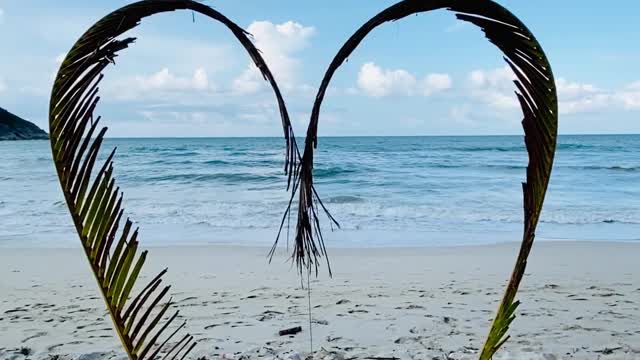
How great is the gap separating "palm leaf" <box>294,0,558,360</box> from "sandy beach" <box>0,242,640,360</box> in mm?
2073

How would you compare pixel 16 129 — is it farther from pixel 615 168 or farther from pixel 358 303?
pixel 358 303

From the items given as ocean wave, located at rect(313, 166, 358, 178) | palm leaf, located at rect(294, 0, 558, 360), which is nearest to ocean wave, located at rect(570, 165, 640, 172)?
ocean wave, located at rect(313, 166, 358, 178)

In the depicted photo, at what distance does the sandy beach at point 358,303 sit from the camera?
389cm

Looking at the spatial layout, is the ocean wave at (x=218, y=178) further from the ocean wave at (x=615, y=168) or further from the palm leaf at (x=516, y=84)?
the palm leaf at (x=516, y=84)

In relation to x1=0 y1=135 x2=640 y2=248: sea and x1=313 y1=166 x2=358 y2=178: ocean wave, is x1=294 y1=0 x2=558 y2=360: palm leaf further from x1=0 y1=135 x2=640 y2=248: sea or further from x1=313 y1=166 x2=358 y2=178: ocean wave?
x1=313 y1=166 x2=358 y2=178: ocean wave

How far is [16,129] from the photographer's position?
6334cm

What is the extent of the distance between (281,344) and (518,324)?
1.79 meters

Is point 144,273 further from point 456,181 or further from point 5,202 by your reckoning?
point 456,181

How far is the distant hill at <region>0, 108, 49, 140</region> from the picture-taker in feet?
204

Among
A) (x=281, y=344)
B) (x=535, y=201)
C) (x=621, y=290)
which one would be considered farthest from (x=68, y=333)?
(x=621, y=290)

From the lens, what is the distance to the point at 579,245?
7910 mm

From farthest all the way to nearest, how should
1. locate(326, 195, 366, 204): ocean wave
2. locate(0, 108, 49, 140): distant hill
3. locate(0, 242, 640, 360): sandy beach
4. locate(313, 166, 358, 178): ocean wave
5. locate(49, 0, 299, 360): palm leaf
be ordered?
1. locate(0, 108, 49, 140): distant hill
2. locate(313, 166, 358, 178): ocean wave
3. locate(326, 195, 366, 204): ocean wave
4. locate(0, 242, 640, 360): sandy beach
5. locate(49, 0, 299, 360): palm leaf

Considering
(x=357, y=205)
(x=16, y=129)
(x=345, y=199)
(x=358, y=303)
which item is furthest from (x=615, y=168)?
(x=16, y=129)

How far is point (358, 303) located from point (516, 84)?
358cm
